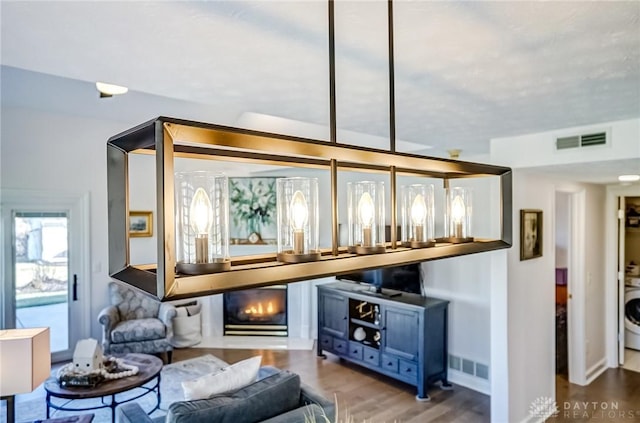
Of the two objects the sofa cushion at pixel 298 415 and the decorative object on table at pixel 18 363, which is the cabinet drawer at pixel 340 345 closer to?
the sofa cushion at pixel 298 415

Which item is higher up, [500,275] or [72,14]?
[72,14]

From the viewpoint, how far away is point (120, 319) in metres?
5.03

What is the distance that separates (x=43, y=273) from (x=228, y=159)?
498 cm

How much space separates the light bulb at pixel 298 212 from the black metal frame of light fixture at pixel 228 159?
9 cm

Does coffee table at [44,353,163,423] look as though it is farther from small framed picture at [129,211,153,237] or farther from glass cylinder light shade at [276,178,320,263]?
glass cylinder light shade at [276,178,320,263]

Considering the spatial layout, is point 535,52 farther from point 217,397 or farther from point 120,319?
point 120,319

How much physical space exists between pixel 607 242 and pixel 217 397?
4.89m

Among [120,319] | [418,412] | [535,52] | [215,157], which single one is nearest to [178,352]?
[120,319]

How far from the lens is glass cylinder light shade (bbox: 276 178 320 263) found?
106cm

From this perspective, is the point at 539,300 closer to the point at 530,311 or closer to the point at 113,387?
the point at 530,311

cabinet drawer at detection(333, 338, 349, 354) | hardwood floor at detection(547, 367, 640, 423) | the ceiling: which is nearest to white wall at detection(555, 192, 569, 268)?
hardwood floor at detection(547, 367, 640, 423)

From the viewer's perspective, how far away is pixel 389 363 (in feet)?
14.4

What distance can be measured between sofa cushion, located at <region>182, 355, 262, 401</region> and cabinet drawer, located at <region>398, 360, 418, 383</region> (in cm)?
211

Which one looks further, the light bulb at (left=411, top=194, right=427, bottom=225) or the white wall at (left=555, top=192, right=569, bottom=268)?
the white wall at (left=555, top=192, right=569, bottom=268)
